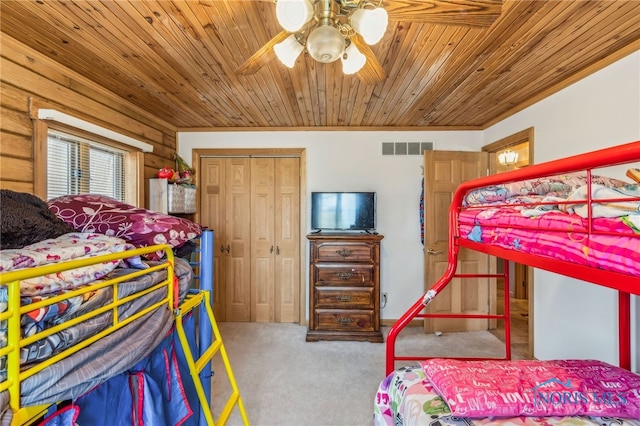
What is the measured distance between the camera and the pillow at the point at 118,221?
1198mm

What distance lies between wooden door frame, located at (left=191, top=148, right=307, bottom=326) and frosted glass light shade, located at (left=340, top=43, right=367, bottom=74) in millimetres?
2093

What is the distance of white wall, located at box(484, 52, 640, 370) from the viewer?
1743 mm

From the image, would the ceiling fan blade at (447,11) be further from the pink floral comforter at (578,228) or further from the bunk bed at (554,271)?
the pink floral comforter at (578,228)

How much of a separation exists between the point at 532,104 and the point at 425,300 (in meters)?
2.22

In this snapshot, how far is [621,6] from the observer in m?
1.37

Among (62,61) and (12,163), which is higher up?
(62,61)

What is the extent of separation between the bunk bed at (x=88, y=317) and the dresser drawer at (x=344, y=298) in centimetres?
163

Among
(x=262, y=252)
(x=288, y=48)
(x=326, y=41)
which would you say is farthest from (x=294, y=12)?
(x=262, y=252)

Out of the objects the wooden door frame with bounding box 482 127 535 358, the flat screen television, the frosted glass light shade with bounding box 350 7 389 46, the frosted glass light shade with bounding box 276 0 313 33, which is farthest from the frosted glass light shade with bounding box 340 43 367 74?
the wooden door frame with bounding box 482 127 535 358

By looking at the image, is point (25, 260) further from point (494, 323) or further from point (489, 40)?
point (494, 323)

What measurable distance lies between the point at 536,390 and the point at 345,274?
200 centimetres

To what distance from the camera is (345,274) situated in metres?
2.98

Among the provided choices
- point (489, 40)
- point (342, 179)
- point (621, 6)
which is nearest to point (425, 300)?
point (489, 40)

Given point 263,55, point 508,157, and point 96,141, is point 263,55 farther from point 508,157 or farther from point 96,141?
point 508,157
